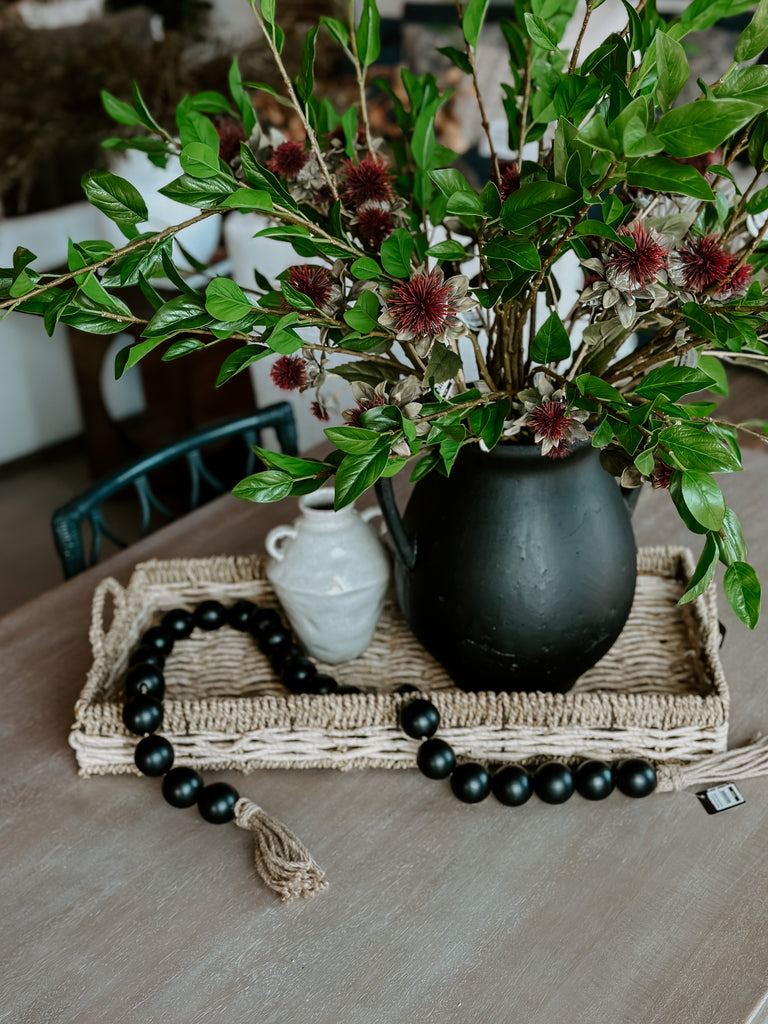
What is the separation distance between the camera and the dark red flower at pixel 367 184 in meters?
0.59

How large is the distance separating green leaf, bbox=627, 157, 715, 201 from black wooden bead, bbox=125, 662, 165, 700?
0.55 m

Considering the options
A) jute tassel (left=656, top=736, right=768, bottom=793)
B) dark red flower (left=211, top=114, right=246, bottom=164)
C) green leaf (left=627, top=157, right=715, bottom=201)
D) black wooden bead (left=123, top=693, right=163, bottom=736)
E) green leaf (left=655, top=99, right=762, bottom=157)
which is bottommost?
jute tassel (left=656, top=736, right=768, bottom=793)

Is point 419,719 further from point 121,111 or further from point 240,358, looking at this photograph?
point 121,111

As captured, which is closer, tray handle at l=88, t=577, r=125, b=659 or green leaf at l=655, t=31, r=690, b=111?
green leaf at l=655, t=31, r=690, b=111

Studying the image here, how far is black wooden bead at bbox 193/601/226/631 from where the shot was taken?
0.86 m

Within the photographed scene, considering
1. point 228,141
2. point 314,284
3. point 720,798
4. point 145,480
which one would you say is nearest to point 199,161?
point 314,284

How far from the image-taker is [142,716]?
0.70m

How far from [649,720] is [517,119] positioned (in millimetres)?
454

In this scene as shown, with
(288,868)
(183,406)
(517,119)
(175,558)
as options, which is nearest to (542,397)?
(517,119)

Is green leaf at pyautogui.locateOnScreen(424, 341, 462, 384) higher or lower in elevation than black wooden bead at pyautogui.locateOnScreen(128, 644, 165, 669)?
higher

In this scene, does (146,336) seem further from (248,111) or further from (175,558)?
(175,558)

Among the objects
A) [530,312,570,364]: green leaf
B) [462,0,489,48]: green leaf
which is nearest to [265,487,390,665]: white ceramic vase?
[530,312,570,364]: green leaf

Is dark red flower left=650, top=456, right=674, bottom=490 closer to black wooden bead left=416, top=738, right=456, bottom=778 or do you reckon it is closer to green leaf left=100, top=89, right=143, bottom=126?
black wooden bead left=416, top=738, right=456, bottom=778

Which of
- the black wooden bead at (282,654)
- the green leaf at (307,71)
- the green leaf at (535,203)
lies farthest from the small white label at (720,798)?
the green leaf at (307,71)
